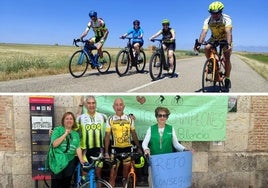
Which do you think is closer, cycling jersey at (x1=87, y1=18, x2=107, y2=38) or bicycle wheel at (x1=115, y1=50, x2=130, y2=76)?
cycling jersey at (x1=87, y1=18, x2=107, y2=38)

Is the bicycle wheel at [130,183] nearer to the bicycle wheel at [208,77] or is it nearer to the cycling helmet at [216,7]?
the bicycle wheel at [208,77]

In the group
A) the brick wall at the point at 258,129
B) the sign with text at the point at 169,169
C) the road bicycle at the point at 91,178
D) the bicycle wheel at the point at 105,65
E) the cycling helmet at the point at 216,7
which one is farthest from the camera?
the brick wall at the point at 258,129

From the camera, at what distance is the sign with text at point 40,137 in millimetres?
4648

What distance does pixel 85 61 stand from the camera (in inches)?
122

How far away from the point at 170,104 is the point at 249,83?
2.02 metres

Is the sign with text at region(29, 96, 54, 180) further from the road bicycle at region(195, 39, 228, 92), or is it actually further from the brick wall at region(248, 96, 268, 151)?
the brick wall at region(248, 96, 268, 151)

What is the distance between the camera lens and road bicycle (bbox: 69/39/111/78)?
285 centimetres

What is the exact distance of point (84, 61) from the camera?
122 inches

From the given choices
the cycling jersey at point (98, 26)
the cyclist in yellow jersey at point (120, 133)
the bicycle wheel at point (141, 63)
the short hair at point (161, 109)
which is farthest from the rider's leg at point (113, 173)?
the cycling jersey at point (98, 26)

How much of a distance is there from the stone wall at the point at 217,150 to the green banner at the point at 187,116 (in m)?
0.12

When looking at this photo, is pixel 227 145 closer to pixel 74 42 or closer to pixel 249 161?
pixel 249 161

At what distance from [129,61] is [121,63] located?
0.25 m

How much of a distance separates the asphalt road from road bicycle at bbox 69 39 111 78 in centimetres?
9

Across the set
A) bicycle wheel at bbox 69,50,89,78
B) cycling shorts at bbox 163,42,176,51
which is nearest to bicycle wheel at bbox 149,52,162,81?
cycling shorts at bbox 163,42,176,51
